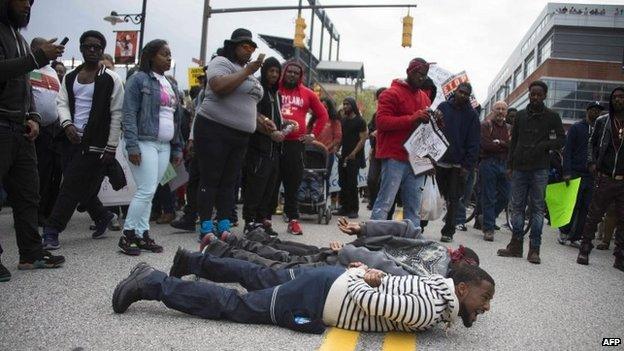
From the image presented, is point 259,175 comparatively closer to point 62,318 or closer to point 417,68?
point 417,68

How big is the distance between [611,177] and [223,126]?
476 centimetres

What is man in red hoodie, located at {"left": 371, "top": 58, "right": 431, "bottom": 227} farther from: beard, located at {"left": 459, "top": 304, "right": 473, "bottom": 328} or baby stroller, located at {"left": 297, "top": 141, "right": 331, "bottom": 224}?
beard, located at {"left": 459, "top": 304, "right": 473, "bottom": 328}

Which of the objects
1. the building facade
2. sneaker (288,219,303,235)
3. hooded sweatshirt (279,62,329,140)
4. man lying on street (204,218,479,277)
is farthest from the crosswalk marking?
the building facade

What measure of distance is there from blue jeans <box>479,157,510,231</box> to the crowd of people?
0.02 m

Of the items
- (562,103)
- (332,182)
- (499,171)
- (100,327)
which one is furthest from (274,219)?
(562,103)

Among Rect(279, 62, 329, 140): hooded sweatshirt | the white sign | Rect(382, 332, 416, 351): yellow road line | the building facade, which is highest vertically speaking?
the building facade

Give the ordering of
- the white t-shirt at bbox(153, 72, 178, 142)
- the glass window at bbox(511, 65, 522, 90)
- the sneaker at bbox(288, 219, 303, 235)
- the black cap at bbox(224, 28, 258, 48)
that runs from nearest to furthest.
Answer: the white t-shirt at bbox(153, 72, 178, 142)
the black cap at bbox(224, 28, 258, 48)
the sneaker at bbox(288, 219, 303, 235)
the glass window at bbox(511, 65, 522, 90)

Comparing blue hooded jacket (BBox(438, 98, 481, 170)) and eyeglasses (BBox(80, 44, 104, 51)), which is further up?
eyeglasses (BBox(80, 44, 104, 51))

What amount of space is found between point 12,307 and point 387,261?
240 cm

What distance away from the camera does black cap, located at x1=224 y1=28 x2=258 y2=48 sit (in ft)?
18.2

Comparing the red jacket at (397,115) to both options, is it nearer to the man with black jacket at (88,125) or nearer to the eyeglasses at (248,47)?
the eyeglasses at (248,47)

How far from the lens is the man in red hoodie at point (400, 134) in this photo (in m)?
6.14

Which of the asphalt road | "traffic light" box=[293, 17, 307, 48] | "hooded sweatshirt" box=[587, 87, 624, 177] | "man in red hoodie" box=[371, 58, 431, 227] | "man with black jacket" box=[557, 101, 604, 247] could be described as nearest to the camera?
the asphalt road

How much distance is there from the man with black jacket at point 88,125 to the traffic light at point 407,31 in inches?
555
